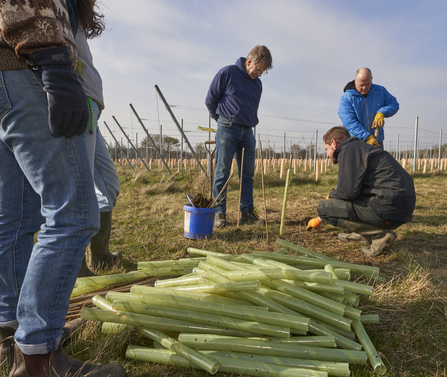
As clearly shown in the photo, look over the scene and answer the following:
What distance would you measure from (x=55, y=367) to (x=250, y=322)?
0.79 meters

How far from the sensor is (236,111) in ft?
12.8

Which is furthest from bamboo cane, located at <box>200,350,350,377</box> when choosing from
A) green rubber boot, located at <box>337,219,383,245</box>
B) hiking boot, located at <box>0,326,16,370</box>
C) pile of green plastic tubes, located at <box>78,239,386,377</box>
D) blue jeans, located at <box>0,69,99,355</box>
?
green rubber boot, located at <box>337,219,383,245</box>

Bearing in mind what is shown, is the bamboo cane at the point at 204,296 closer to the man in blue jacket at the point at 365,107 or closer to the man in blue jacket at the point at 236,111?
the man in blue jacket at the point at 236,111

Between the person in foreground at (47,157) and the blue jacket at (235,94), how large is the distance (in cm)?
292

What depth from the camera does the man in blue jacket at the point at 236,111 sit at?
12.8 ft

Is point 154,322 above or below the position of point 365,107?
below

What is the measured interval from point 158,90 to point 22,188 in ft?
18.0

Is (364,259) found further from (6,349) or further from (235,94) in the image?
(6,349)

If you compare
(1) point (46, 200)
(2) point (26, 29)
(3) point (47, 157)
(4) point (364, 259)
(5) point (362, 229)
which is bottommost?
(4) point (364, 259)

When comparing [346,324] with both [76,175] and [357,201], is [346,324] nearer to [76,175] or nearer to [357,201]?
[76,175]

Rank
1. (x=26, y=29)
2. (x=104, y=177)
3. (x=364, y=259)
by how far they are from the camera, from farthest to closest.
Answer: (x=364, y=259), (x=104, y=177), (x=26, y=29)

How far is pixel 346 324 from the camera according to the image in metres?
1.43

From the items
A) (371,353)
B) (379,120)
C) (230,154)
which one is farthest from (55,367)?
(379,120)

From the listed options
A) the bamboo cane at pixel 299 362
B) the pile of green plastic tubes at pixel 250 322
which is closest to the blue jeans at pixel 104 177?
the pile of green plastic tubes at pixel 250 322
